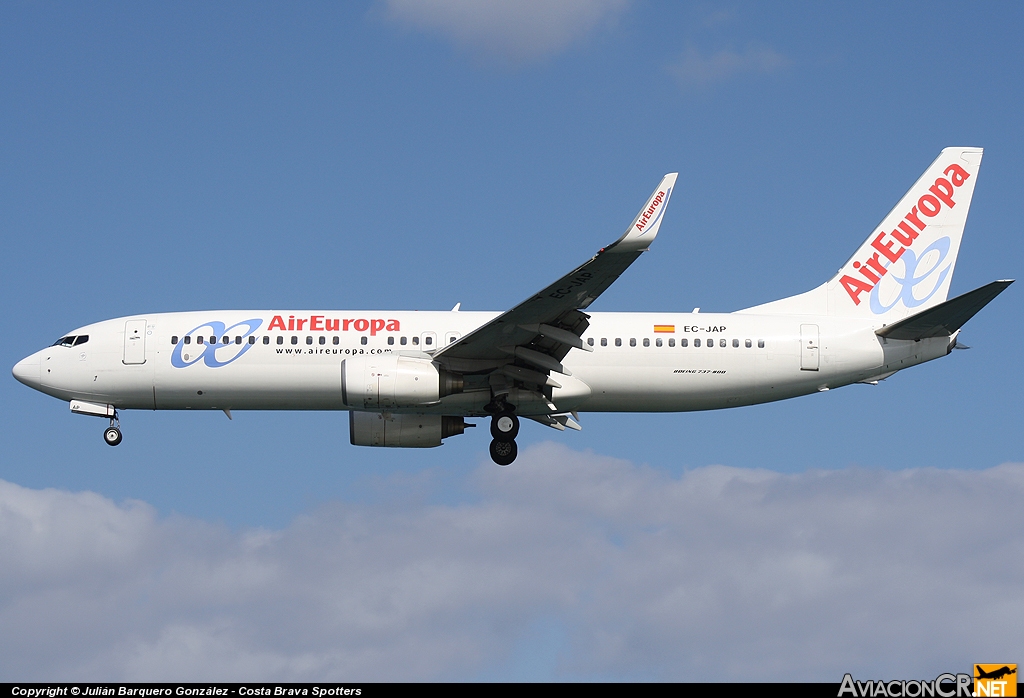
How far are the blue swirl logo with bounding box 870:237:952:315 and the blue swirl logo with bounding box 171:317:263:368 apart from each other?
1862 cm

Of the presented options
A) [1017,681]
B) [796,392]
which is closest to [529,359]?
[796,392]

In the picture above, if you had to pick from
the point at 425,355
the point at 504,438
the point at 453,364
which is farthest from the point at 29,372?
the point at 504,438

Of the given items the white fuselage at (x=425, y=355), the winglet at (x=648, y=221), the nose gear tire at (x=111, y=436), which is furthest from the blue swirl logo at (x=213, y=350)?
the winglet at (x=648, y=221)

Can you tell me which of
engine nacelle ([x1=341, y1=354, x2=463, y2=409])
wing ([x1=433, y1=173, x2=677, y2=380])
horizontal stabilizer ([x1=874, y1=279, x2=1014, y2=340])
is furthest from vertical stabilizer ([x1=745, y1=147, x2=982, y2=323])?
engine nacelle ([x1=341, y1=354, x2=463, y2=409])

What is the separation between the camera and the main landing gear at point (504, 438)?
34.3 meters

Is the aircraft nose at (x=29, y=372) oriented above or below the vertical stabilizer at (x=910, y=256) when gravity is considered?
below

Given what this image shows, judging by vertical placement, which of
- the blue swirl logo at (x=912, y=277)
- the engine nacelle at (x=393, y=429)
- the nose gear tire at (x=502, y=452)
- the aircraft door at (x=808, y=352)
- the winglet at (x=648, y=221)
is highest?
the blue swirl logo at (x=912, y=277)

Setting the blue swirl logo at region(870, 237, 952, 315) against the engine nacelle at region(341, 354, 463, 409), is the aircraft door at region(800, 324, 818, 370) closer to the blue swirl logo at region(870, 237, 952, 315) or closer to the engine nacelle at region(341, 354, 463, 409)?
the blue swirl logo at region(870, 237, 952, 315)

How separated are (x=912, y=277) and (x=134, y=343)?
23410 mm

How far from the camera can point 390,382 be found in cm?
3259

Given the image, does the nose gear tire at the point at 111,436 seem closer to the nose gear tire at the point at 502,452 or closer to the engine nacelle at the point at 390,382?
the engine nacelle at the point at 390,382

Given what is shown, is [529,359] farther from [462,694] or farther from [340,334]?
[462,694]

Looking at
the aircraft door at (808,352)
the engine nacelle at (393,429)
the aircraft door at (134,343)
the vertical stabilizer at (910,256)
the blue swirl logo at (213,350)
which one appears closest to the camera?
the blue swirl logo at (213,350)

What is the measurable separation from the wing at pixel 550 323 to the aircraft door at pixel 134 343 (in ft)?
27.6
